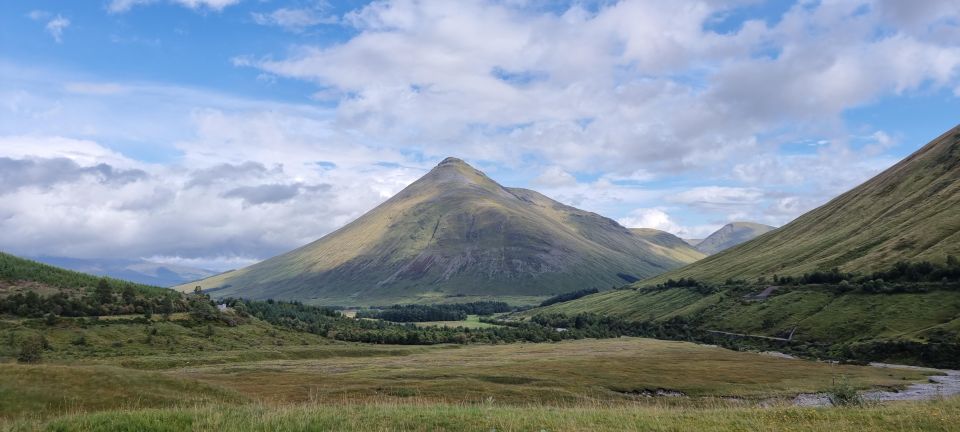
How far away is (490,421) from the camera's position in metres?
32.8

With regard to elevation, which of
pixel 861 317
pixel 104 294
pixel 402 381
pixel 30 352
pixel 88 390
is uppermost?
pixel 104 294

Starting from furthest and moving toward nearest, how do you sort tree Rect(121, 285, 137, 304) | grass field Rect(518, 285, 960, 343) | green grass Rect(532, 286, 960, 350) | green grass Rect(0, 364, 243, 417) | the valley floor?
tree Rect(121, 285, 137, 304) → green grass Rect(532, 286, 960, 350) → grass field Rect(518, 285, 960, 343) → green grass Rect(0, 364, 243, 417) → the valley floor

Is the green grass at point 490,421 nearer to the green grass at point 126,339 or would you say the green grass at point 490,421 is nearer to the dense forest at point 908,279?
the green grass at point 126,339

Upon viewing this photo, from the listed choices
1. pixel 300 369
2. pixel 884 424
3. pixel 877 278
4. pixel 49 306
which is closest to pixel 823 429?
pixel 884 424

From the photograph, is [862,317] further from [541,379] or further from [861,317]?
[541,379]

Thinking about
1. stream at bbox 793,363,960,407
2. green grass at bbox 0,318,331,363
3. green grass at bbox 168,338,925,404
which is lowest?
stream at bbox 793,363,960,407

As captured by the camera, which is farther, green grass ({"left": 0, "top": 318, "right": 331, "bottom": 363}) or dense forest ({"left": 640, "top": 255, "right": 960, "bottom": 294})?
dense forest ({"left": 640, "top": 255, "right": 960, "bottom": 294})

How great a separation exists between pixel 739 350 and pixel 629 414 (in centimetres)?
15318

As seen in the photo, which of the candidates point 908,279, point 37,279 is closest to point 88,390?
point 37,279

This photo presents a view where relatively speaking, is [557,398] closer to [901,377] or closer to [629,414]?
[629,414]

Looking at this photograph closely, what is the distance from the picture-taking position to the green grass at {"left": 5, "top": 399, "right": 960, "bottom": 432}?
29.7m

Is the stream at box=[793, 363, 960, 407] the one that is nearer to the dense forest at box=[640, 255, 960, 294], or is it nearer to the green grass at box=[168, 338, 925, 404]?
the green grass at box=[168, 338, 925, 404]

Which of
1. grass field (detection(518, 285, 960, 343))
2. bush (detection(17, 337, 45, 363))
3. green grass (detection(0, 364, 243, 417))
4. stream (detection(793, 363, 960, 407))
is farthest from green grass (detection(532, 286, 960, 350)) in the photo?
bush (detection(17, 337, 45, 363))

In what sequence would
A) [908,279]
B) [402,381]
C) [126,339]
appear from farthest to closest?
[908,279] → [126,339] → [402,381]
